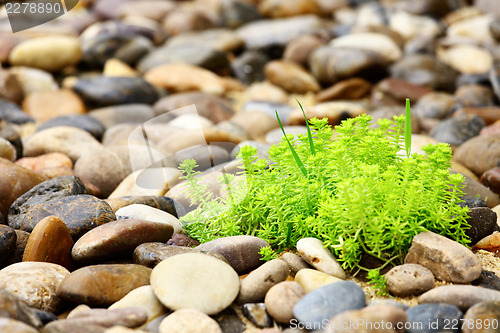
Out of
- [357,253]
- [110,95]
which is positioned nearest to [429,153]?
[357,253]

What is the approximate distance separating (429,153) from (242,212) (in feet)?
4.03

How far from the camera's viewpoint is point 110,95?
727 cm

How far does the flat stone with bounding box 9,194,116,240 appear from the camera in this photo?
3088 millimetres

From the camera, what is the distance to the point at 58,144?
5031 mm

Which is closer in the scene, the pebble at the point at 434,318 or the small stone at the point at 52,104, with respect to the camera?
the pebble at the point at 434,318

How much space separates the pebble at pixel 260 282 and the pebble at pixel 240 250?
0.24 meters

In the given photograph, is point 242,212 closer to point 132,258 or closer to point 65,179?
point 132,258

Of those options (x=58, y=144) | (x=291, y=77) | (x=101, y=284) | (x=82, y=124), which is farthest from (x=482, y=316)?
(x=291, y=77)

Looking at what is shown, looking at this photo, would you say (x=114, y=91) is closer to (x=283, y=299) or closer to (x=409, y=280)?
(x=283, y=299)

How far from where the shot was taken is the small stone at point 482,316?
222cm

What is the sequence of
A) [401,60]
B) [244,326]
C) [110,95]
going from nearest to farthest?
[244,326]
[110,95]
[401,60]

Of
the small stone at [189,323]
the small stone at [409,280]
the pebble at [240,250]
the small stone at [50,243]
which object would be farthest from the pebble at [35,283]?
the small stone at [409,280]

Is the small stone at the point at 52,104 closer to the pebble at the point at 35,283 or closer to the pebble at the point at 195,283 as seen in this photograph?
the pebble at the point at 35,283

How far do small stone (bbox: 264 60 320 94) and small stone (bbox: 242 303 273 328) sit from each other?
604 centimetres
